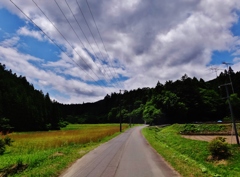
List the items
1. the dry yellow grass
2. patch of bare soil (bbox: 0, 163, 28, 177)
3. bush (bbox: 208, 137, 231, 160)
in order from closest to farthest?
1. patch of bare soil (bbox: 0, 163, 28, 177)
2. bush (bbox: 208, 137, 231, 160)
3. the dry yellow grass

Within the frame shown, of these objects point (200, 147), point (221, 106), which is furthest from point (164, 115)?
point (200, 147)

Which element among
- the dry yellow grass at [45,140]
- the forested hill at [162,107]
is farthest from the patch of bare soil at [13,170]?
the forested hill at [162,107]

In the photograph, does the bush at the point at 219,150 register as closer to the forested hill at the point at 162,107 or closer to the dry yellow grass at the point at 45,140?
the dry yellow grass at the point at 45,140

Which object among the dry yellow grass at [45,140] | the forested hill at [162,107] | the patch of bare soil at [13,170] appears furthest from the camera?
the forested hill at [162,107]

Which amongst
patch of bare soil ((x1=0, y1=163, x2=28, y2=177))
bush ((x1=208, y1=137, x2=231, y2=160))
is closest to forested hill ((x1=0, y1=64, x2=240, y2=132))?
patch of bare soil ((x1=0, y1=163, x2=28, y2=177))

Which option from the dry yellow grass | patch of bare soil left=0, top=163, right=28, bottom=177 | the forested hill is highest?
the forested hill

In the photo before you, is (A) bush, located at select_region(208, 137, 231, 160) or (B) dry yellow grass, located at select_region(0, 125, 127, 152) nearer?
(A) bush, located at select_region(208, 137, 231, 160)

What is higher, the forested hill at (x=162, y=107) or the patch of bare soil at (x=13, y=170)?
the forested hill at (x=162, y=107)

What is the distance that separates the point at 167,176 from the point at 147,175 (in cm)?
96

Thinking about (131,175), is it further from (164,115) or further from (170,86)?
(170,86)

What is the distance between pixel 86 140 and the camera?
1321 inches

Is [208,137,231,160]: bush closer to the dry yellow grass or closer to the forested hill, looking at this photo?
the dry yellow grass

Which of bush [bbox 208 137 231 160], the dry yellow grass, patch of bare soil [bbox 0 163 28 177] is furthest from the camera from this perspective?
the dry yellow grass

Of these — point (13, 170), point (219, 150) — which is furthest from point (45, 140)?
point (219, 150)
